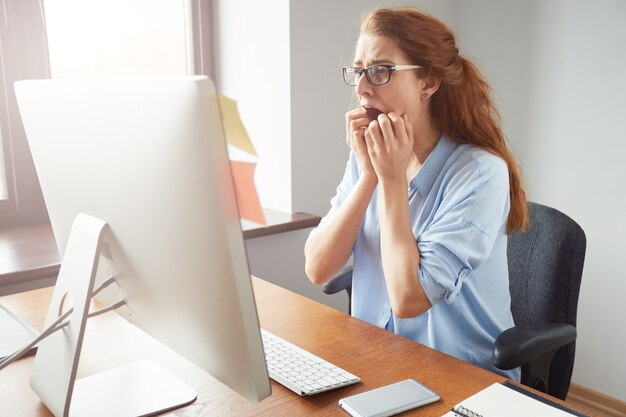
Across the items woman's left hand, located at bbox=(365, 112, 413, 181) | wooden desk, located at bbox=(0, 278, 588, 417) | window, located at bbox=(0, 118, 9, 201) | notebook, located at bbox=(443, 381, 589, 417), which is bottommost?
wooden desk, located at bbox=(0, 278, 588, 417)

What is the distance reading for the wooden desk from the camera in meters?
0.85

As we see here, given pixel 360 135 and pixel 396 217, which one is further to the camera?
pixel 360 135

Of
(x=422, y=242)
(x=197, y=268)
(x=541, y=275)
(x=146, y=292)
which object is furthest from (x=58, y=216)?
(x=541, y=275)

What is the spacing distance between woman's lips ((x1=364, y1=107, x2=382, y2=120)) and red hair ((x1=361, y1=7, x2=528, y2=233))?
0.12 metres


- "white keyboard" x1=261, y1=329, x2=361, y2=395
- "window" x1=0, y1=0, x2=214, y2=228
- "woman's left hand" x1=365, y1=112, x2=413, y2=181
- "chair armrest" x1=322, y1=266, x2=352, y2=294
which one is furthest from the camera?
"window" x1=0, y1=0, x2=214, y2=228

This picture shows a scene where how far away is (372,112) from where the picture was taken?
128 cm

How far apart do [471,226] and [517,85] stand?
1251 mm

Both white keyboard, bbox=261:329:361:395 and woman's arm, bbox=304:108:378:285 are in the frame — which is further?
woman's arm, bbox=304:108:378:285

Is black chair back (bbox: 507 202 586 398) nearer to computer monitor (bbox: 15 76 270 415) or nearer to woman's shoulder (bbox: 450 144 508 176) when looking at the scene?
woman's shoulder (bbox: 450 144 508 176)

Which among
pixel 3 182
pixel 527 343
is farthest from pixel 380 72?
pixel 3 182

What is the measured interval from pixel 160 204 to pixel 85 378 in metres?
0.42

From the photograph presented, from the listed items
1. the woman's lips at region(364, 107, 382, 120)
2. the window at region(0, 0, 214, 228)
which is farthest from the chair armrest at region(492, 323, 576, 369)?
the window at region(0, 0, 214, 228)

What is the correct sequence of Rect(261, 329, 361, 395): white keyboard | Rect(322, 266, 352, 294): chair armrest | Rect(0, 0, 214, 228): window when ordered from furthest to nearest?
Rect(0, 0, 214, 228): window → Rect(322, 266, 352, 294): chair armrest → Rect(261, 329, 361, 395): white keyboard

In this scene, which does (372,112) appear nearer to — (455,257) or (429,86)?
(429,86)
